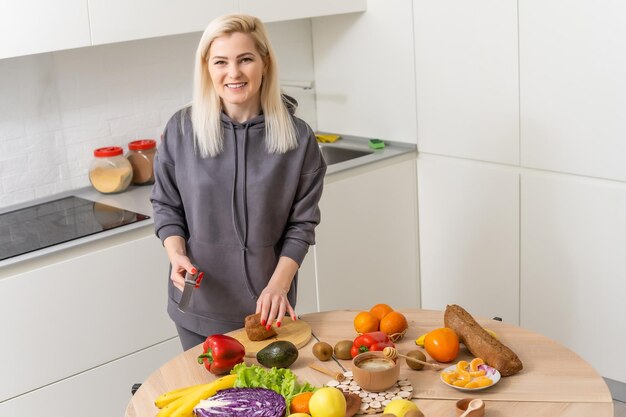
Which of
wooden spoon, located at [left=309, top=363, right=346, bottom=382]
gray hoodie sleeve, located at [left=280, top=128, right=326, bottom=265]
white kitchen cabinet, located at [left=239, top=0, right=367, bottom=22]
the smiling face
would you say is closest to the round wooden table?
wooden spoon, located at [left=309, top=363, right=346, bottom=382]

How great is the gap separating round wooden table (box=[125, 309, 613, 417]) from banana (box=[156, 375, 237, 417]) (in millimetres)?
70

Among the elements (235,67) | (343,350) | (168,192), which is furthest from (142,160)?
(343,350)

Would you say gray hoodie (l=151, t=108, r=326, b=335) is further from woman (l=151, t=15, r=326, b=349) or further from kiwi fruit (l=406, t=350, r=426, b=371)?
kiwi fruit (l=406, t=350, r=426, b=371)

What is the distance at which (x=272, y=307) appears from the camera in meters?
2.16

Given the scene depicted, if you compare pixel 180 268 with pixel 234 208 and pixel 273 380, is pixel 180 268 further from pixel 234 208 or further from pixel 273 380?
pixel 273 380

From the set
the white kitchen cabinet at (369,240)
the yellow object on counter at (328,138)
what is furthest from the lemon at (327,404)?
the yellow object on counter at (328,138)

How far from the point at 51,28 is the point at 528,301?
1997 mm

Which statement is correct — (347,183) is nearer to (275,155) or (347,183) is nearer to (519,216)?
(519,216)

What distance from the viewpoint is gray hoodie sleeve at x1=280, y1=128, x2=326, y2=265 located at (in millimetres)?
2336

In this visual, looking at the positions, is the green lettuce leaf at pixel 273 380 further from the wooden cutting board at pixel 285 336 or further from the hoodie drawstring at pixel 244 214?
the hoodie drawstring at pixel 244 214

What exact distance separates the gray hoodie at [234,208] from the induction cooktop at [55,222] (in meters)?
0.59

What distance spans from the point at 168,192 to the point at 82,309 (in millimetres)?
711

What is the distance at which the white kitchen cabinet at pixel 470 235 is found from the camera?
3.48 metres

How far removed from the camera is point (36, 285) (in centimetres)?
275
